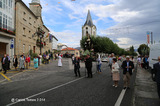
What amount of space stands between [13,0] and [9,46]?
7426 mm

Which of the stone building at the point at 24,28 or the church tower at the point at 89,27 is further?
the church tower at the point at 89,27

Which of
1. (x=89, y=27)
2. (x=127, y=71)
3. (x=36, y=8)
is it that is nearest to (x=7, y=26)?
(x=36, y=8)

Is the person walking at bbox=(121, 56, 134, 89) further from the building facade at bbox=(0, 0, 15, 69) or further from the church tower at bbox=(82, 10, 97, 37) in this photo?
the church tower at bbox=(82, 10, 97, 37)

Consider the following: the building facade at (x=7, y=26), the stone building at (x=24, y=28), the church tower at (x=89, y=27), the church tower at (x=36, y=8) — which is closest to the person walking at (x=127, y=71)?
the building facade at (x=7, y=26)

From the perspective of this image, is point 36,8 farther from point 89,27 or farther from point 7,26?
point 89,27

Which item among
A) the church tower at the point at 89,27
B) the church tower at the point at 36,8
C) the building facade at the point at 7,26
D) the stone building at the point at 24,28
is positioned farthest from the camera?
the church tower at the point at 89,27

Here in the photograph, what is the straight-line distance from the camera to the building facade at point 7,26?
1669 centimetres

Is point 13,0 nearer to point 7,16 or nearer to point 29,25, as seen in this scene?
point 7,16

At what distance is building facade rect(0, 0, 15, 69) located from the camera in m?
16.7

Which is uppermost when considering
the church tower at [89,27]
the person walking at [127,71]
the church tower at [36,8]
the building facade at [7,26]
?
the church tower at [89,27]

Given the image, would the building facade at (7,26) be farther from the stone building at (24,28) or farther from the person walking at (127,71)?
the person walking at (127,71)

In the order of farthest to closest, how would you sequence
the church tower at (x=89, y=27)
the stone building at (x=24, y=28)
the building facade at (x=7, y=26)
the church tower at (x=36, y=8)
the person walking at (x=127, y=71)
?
the church tower at (x=89, y=27)
the church tower at (x=36, y=8)
the stone building at (x=24, y=28)
the building facade at (x=7, y=26)
the person walking at (x=127, y=71)

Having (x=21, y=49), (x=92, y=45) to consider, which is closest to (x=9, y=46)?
(x=21, y=49)

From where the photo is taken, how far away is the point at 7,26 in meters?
17.7
